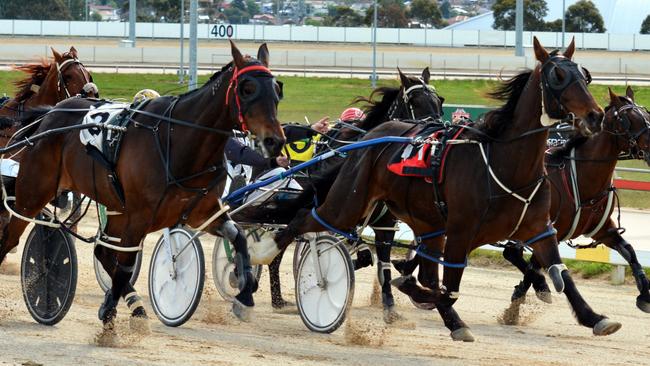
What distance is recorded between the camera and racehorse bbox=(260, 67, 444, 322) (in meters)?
9.10

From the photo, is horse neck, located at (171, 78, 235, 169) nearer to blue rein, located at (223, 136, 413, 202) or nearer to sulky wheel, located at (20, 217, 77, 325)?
blue rein, located at (223, 136, 413, 202)

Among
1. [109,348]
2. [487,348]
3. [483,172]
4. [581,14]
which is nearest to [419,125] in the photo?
[483,172]

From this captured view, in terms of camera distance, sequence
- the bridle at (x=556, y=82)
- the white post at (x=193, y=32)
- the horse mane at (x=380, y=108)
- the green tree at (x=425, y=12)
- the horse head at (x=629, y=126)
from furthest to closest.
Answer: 1. the green tree at (x=425, y=12)
2. the white post at (x=193, y=32)
3. the horse mane at (x=380, y=108)
4. the horse head at (x=629, y=126)
5. the bridle at (x=556, y=82)

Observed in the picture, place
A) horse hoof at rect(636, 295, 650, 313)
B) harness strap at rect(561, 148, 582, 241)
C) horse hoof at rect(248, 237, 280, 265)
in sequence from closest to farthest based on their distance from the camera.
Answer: horse hoof at rect(248, 237, 280, 265) → horse hoof at rect(636, 295, 650, 313) → harness strap at rect(561, 148, 582, 241)

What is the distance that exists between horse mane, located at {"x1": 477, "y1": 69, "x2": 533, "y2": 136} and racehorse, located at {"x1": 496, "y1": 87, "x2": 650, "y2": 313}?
5.73ft

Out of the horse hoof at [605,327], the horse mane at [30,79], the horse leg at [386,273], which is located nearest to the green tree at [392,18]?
the horse mane at [30,79]

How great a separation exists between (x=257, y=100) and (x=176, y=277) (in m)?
2.21

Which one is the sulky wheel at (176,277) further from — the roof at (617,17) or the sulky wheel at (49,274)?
the roof at (617,17)

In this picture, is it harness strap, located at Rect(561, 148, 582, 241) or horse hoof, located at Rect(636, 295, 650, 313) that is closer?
horse hoof, located at Rect(636, 295, 650, 313)

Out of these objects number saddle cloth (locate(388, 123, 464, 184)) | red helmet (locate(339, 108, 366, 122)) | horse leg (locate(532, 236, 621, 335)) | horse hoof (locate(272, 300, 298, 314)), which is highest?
red helmet (locate(339, 108, 366, 122))

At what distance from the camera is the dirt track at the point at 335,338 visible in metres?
7.56

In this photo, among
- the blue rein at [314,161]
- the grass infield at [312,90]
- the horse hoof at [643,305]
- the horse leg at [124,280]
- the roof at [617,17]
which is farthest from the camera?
the roof at [617,17]

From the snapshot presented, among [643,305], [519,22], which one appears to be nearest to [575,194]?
[643,305]

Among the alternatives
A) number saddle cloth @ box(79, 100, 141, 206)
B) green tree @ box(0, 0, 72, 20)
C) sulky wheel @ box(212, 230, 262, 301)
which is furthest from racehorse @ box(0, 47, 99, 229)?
green tree @ box(0, 0, 72, 20)
